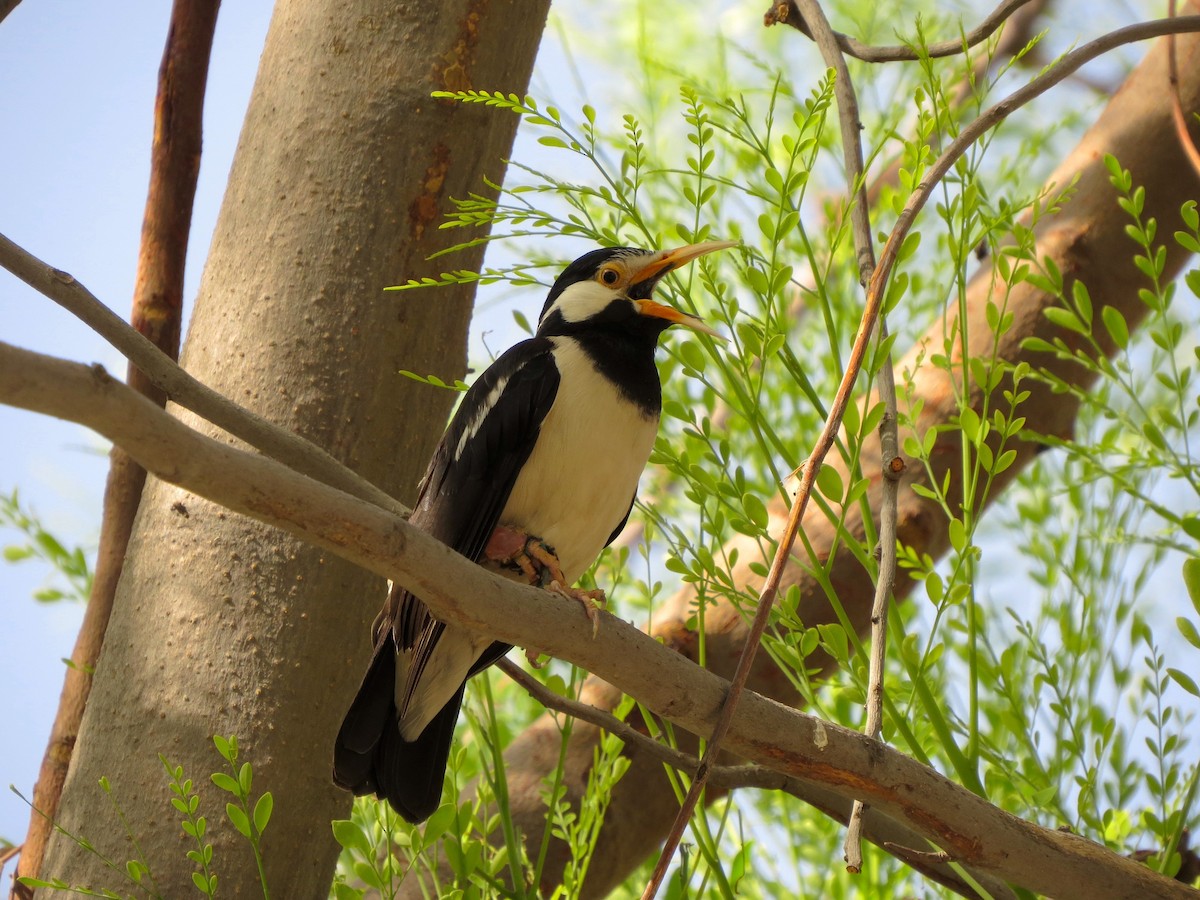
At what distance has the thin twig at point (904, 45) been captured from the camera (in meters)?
1.61

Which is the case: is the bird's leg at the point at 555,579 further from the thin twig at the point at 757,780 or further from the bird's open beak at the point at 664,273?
the bird's open beak at the point at 664,273

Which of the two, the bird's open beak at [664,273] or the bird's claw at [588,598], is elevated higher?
the bird's open beak at [664,273]

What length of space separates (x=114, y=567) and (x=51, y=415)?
1.36 m

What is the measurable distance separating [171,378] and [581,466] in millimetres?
693

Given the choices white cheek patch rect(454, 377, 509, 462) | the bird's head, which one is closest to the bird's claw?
white cheek patch rect(454, 377, 509, 462)

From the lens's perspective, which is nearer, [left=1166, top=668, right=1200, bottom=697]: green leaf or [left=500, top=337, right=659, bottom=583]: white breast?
[left=1166, top=668, right=1200, bottom=697]: green leaf

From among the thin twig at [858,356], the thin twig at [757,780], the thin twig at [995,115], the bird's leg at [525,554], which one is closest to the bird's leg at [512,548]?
the bird's leg at [525,554]

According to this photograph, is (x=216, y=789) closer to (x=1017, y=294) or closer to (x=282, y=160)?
(x=282, y=160)

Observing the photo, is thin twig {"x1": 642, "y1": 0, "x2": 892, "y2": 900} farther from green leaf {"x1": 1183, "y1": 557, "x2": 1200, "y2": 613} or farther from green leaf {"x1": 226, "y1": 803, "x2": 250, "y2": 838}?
green leaf {"x1": 226, "y1": 803, "x2": 250, "y2": 838}

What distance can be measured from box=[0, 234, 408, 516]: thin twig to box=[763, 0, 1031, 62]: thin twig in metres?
0.89

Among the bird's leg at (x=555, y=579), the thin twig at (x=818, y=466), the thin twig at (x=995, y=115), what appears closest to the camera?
the thin twig at (x=818, y=466)

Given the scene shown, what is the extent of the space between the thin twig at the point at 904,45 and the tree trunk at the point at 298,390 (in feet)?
1.79

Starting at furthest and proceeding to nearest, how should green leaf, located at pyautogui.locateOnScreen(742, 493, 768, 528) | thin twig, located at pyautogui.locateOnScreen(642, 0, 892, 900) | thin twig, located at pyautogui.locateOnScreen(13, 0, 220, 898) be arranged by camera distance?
thin twig, located at pyautogui.locateOnScreen(13, 0, 220, 898), green leaf, located at pyautogui.locateOnScreen(742, 493, 768, 528), thin twig, located at pyautogui.locateOnScreen(642, 0, 892, 900)

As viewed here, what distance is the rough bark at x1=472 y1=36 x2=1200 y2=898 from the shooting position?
2357mm
